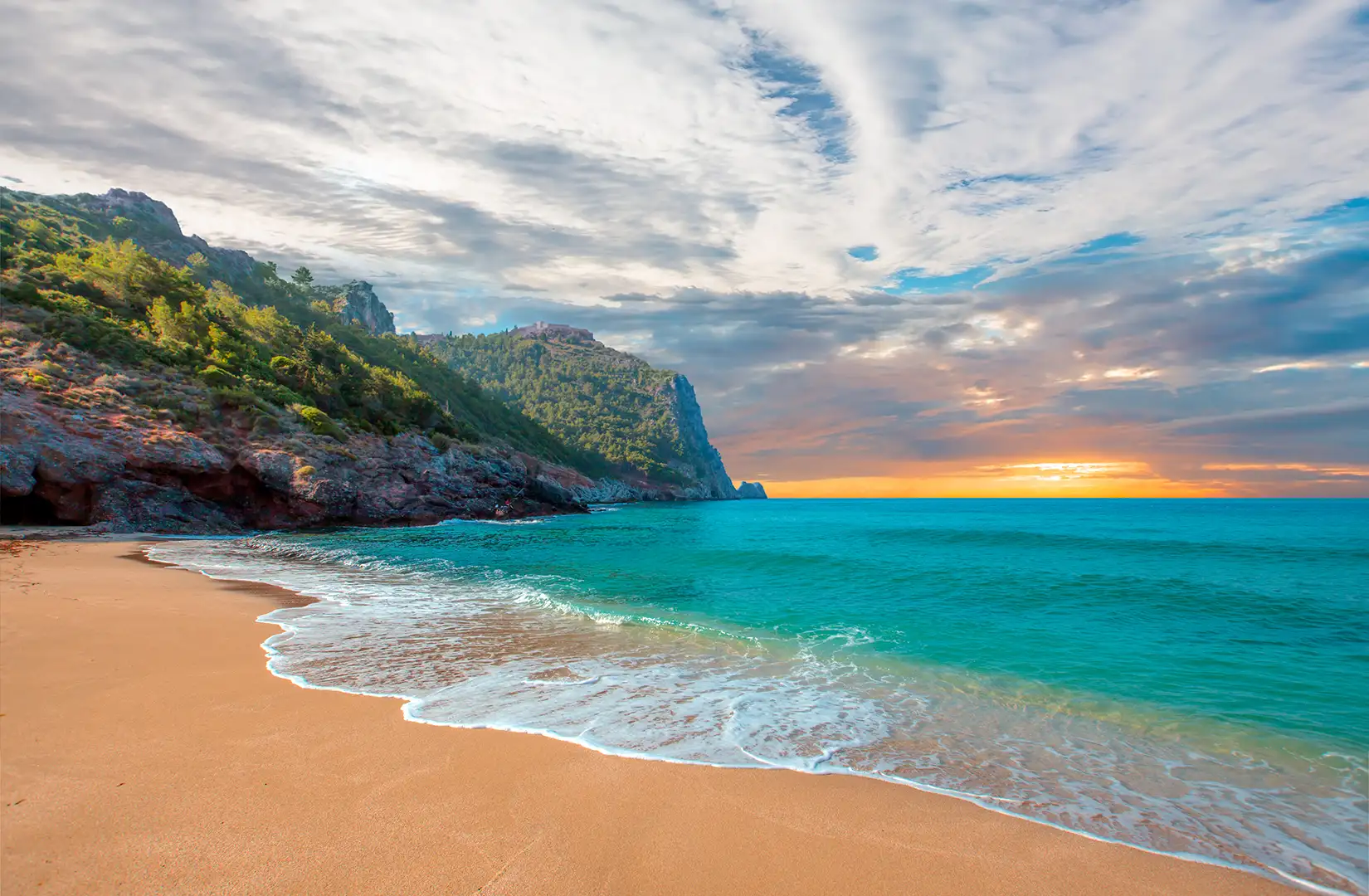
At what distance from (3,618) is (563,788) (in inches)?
489

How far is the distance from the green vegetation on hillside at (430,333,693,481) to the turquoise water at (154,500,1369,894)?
416 ft

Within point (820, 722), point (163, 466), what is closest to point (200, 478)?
point (163, 466)

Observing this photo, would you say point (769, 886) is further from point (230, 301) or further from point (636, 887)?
point (230, 301)

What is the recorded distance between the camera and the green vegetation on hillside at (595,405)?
15438 centimetres

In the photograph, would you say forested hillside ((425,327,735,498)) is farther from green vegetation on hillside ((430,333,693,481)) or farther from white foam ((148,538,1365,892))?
white foam ((148,538,1365,892))

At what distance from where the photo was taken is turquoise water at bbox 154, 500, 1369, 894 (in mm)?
6309

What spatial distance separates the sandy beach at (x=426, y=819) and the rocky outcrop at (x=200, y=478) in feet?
104

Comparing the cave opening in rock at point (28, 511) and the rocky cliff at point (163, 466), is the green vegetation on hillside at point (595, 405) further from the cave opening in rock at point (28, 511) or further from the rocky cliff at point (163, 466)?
the cave opening in rock at point (28, 511)

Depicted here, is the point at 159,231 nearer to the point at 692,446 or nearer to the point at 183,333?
the point at 183,333

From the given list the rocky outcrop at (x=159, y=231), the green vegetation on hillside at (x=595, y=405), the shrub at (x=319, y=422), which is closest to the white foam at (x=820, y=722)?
the shrub at (x=319, y=422)

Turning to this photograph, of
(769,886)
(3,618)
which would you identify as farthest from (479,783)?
(3,618)

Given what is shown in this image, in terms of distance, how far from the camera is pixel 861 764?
6.58 meters

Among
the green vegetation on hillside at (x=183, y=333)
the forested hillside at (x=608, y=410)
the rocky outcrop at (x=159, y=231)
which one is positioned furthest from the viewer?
the forested hillside at (x=608, y=410)

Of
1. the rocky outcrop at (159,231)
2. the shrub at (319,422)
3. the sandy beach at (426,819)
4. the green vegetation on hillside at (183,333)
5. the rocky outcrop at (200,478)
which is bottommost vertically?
the sandy beach at (426,819)
